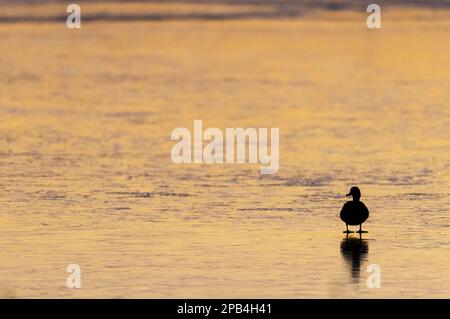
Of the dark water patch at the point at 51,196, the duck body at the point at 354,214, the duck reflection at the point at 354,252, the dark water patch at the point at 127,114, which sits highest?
the dark water patch at the point at 127,114

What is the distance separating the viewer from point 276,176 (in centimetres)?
1572

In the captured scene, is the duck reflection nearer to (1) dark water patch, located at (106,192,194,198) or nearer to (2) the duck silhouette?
(2) the duck silhouette

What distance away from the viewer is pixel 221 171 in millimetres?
16125

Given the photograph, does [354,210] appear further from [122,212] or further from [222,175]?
[222,175]

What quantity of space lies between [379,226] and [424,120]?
289 inches

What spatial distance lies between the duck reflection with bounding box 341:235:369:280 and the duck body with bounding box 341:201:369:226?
150 millimetres

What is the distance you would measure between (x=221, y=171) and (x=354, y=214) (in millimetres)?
3633

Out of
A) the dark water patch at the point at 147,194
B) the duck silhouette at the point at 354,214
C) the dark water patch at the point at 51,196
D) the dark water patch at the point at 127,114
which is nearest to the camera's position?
the duck silhouette at the point at 354,214

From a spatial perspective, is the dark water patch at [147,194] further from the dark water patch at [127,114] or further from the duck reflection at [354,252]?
the dark water patch at [127,114]

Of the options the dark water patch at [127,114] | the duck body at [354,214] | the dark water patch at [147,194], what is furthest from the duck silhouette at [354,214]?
the dark water patch at [127,114]

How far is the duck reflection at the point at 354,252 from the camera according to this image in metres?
11.4

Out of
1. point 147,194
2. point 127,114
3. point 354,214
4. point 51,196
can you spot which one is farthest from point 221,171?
point 127,114

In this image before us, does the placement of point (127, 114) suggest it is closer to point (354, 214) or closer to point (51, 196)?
point (51, 196)

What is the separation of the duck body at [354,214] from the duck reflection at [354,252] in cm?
15
